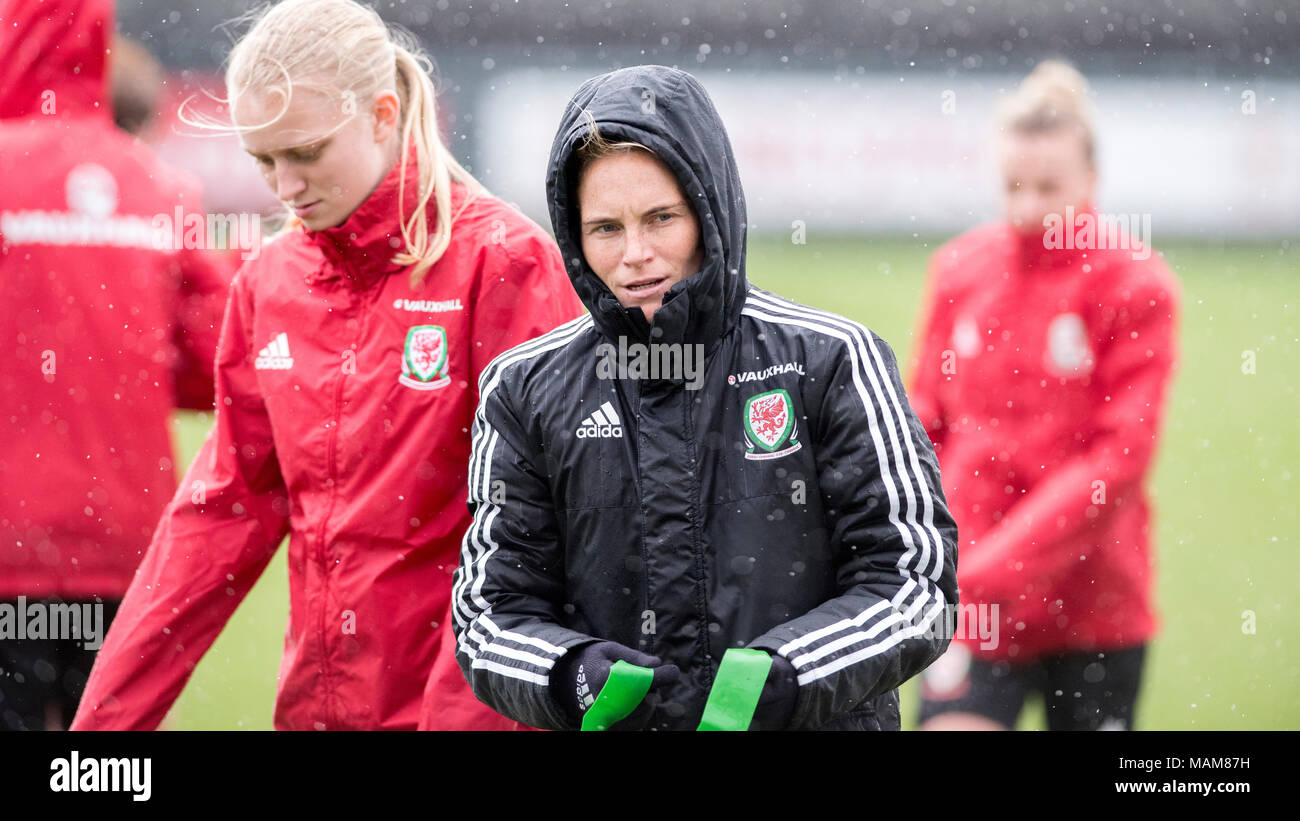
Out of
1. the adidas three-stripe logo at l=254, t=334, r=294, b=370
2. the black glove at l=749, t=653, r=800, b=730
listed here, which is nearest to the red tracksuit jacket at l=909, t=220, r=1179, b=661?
the black glove at l=749, t=653, r=800, b=730

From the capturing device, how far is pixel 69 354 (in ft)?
9.29

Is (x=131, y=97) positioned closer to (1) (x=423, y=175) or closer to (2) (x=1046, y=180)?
(1) (x=423, y=175)

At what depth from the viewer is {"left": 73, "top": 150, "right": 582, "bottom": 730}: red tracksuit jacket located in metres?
2.12

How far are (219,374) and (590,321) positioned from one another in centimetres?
77

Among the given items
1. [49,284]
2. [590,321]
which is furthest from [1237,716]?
[49,284]

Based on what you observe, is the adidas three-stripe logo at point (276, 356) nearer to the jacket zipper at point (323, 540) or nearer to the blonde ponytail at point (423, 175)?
the jacket zipper at point (323, 540)

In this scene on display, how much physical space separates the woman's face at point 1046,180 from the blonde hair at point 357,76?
157cm

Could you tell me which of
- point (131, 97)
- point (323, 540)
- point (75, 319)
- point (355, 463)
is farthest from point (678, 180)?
point (131, 97)

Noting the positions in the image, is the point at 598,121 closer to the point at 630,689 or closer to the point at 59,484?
the point at 630,689

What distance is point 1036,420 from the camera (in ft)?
10.3

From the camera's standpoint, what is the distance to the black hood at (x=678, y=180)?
1722mm

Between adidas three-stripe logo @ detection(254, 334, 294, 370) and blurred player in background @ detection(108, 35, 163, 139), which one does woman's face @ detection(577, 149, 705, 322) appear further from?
blurred player in background @ detection(108, 35, 163, 139)

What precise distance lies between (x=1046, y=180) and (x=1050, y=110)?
0.17m

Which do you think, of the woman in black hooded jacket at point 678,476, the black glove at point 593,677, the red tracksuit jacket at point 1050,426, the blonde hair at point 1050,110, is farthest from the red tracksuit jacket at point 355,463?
the blonde hair at point 1050,110
